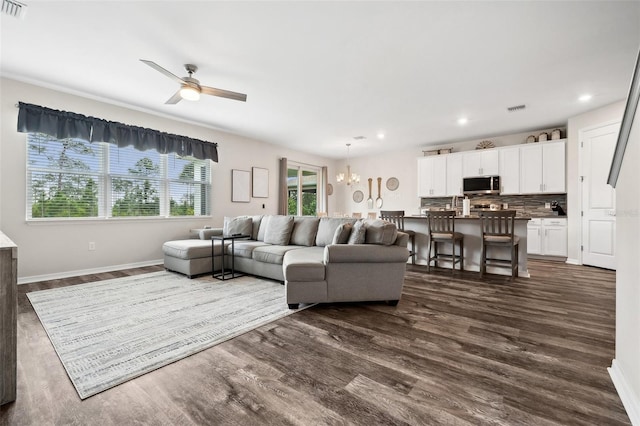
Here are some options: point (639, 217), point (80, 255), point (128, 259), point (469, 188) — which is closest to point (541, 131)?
point (469, 188)

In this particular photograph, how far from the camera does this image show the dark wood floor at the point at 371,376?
1349mm

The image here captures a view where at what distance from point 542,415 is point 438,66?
3323 mm

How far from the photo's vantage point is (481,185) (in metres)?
6.28

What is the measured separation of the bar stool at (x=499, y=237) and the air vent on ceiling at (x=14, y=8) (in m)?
5.39

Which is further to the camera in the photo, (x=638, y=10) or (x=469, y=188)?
(x=469, y=188)

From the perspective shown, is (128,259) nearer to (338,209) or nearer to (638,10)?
(338,209)

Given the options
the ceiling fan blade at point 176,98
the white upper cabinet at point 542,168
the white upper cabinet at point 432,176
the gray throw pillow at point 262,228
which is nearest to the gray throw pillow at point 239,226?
the gray throw pillow at point 262,228

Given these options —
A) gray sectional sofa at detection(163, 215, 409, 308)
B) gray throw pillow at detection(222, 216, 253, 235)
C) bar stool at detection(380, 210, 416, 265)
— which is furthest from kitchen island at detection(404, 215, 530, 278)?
gray throw pillow at detection(222, 216, 253, 235)

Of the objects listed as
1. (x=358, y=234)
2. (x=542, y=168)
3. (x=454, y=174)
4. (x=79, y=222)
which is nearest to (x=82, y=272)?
(x=79, y=222)

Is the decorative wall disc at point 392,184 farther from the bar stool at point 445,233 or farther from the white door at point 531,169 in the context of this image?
the bar stool at point 445,233

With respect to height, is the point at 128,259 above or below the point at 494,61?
below

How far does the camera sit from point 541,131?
583cm

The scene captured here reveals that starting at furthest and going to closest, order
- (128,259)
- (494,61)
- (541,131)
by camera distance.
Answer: (541,131)
(128,259)
(494,61)

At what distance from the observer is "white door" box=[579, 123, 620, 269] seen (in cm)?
456
